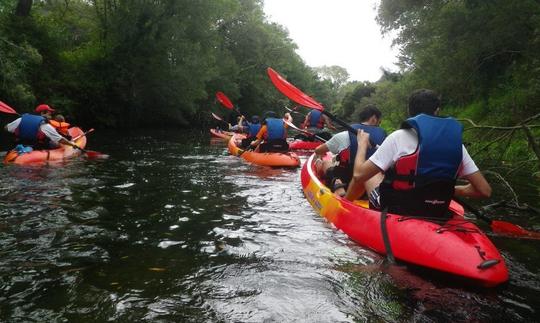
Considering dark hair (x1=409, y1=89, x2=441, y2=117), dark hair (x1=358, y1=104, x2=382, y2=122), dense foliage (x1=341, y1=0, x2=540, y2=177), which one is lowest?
dark hair (x1=358, y1=104, x2=382, y2=122)

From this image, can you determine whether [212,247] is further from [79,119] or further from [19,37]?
[79,119]

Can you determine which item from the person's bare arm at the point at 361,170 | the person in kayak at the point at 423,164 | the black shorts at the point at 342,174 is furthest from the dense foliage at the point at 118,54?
the person in kayak at the point at 423,164

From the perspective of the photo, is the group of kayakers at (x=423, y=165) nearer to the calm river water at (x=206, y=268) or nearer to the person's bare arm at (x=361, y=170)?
the person's bare arm at (x=361, y=170)

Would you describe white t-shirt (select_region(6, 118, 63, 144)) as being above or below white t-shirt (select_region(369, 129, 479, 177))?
below

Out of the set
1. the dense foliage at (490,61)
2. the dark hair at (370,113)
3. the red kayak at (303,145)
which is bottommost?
the red kayak at (303,145)

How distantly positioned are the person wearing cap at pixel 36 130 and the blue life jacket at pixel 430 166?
7548 millimetres

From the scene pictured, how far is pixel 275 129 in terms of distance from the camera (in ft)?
32.1

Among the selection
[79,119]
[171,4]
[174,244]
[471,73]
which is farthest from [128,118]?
[174,244]

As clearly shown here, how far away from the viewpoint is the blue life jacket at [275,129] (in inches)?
383

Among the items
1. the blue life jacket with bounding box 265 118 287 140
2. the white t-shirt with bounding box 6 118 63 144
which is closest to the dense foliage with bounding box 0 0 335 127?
the white t-shirt with bounding box 6 118 63 144

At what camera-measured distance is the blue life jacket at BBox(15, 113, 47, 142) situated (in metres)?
8.39

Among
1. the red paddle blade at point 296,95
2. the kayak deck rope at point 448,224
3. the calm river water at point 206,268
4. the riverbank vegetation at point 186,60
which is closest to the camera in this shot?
the calm river water at point 206,268

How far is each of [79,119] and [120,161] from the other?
9.33 metres

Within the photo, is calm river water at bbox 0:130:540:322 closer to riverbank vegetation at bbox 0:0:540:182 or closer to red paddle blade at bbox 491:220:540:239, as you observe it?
red paddle blade at bbox 491:220:540:239
